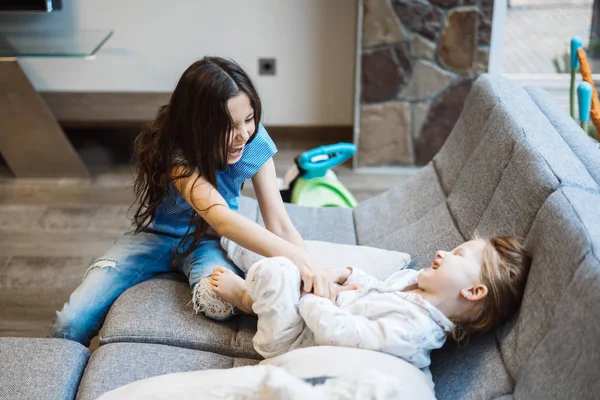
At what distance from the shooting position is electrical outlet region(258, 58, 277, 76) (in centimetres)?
378

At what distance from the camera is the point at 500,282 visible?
1.44m

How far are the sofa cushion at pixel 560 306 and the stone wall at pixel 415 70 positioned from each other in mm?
2075

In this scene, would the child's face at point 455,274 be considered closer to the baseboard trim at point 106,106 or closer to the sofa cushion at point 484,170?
the sofa cushion at point 484,170

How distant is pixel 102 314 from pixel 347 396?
894 mm

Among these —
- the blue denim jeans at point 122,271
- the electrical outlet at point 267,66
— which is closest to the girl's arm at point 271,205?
the blue denim jeans at point 122,271

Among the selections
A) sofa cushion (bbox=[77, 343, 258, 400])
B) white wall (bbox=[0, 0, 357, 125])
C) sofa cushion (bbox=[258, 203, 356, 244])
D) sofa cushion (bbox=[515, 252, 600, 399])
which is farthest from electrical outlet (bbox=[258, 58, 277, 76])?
sofa cushion (bbox=[515, 252, 600, 399])

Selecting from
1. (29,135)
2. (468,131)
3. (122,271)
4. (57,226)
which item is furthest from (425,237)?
(29,135)

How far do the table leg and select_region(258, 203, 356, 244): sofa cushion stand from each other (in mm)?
1630

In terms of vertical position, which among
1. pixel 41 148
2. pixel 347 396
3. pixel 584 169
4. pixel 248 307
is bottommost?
pixel 41 148

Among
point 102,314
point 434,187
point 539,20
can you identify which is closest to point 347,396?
point 102,314

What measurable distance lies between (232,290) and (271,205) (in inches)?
13.6

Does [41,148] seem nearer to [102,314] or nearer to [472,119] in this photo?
[102,314]

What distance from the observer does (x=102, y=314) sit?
1.89 m

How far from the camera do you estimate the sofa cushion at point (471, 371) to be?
1387mm
